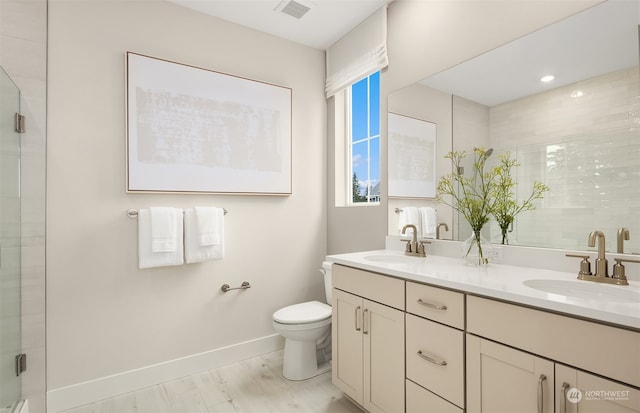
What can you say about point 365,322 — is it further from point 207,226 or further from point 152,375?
point 152,375

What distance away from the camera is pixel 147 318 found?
2.21 metres

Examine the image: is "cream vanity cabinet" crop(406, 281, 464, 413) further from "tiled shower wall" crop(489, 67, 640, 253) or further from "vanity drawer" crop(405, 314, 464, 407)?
"tiled shower wall" crop(489, 67, 640, 253)

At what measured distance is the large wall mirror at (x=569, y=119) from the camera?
1294 millimetres

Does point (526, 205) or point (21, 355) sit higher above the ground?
point (526, 205)

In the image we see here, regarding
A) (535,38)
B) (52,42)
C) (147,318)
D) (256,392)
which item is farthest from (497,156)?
(52,42)

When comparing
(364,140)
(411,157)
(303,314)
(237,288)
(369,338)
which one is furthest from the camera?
(364,140)

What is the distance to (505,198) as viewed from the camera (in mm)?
1663

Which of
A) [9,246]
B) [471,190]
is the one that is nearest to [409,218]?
[471,190]

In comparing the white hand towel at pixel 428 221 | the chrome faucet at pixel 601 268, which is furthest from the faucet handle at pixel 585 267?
the white hand towel at pixel 428 221

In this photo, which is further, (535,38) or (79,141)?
(79,141)

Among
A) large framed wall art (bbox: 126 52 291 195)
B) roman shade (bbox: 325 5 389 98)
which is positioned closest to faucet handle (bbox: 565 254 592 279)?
roman shade (bbox: 325 5 389 98)

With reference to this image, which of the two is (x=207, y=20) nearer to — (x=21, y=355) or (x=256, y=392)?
(x=21, y=355)

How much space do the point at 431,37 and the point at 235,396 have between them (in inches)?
102

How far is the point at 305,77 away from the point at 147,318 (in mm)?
2277
